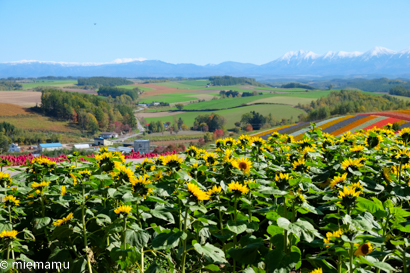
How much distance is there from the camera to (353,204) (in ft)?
8.82

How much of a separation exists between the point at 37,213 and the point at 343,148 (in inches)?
163

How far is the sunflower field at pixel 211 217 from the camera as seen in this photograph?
8.64ft

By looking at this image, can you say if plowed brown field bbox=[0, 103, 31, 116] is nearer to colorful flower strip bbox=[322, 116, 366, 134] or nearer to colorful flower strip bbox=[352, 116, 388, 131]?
colorful flower strip bbox=[322, 116, 366, 134]

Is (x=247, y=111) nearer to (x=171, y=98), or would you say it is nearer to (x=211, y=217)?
(x=171, y=98)

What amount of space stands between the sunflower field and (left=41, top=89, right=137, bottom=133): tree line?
95.3 metres

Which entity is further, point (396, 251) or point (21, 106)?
point (21, 106)

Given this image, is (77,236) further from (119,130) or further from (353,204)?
Result: (119,130)

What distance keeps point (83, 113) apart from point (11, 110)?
1943cm

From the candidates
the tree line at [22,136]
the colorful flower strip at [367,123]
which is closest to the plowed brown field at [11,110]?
the tree line at [22,136]

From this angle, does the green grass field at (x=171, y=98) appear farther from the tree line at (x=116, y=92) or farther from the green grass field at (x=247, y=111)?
the green grass field at (x=247, y=111)

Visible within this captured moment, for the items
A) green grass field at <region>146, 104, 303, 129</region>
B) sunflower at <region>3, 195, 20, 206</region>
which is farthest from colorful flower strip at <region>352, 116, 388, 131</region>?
green grass field at <region>146, 104, 303, 129</region>

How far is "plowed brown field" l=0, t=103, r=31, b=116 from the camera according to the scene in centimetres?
9276

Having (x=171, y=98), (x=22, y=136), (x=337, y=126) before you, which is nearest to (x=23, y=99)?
(x=22, y=136)

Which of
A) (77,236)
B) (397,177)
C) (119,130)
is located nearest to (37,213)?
(77,236)
